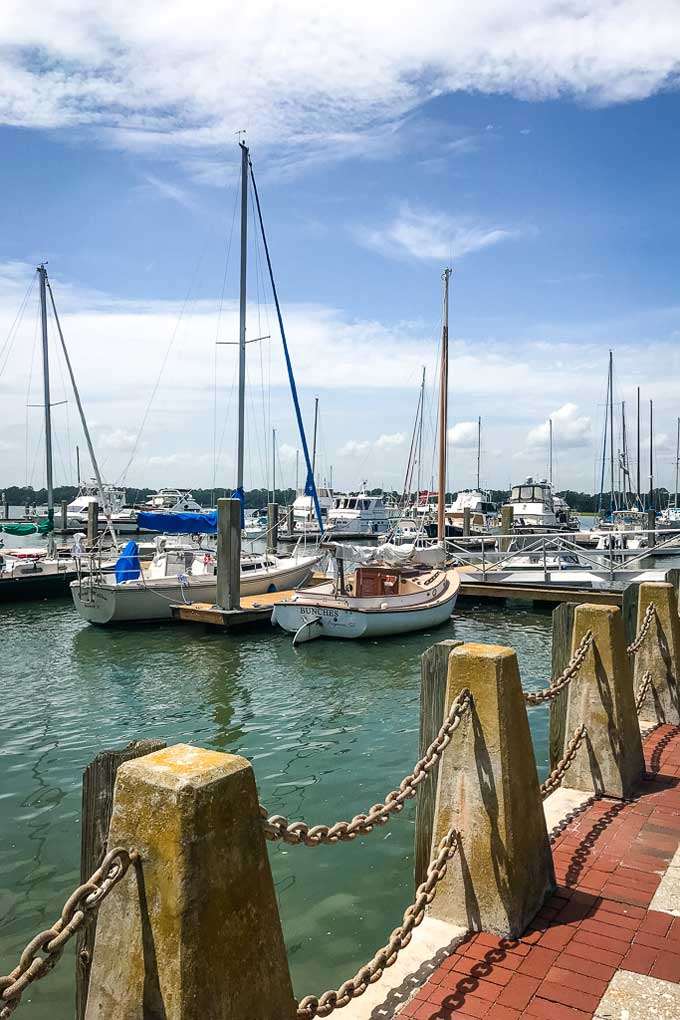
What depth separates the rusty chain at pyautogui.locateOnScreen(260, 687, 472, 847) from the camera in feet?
9.28

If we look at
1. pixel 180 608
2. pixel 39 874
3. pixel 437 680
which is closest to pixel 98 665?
pixel 180 608

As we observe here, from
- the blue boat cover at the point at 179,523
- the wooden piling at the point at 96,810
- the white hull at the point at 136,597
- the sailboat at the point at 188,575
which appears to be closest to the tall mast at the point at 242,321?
the sailboat at the point at 188,575

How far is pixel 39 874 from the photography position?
7223mm

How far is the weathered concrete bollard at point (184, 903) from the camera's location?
2297 millimetres

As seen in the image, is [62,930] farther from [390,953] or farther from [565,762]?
[565,762]

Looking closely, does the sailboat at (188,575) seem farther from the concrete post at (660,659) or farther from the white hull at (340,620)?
the concrete post at (660,659)

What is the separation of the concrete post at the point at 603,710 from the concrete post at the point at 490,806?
1.89m

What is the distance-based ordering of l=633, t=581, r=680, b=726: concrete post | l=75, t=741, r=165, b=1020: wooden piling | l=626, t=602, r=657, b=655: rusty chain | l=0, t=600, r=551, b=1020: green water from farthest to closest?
l=633, t=581, r=680, b=726: concrete post → l=626, t=602, r=657, b=655: rusty chain → l=0, t=600, r=551, b=1020: green water → l=75, t=741, r=165, b=1020: wooden piling

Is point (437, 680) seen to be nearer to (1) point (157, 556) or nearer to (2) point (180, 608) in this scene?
(2) point (180, 608)

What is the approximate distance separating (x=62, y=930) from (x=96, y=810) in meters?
0.69

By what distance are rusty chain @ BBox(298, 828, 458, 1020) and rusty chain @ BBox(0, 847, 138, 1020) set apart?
3.92ft

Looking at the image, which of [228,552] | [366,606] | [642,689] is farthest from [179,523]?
[642,689]

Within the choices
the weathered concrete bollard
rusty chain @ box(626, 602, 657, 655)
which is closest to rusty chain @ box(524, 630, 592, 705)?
rusty chain @ box(626, 602, 657, 655)

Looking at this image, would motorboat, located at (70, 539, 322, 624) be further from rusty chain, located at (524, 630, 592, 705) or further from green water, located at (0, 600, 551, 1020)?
rusty chain, located at (524, 630, 592, 705)
